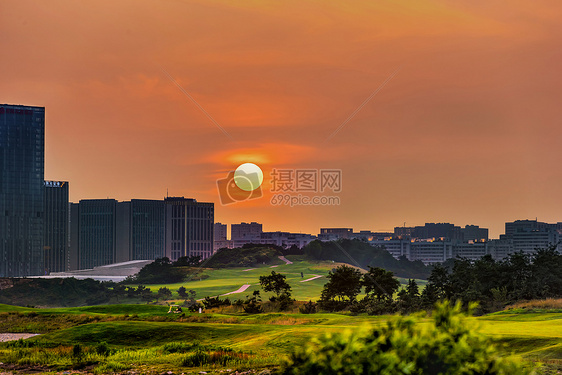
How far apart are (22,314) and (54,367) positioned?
88.7 feet

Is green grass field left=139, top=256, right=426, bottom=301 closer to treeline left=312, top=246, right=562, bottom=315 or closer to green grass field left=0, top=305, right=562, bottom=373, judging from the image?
treeline left=312, top=246, right=562, bottom=315

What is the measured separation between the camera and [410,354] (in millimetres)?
8836

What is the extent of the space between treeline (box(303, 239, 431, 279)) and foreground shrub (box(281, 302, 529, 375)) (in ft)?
531

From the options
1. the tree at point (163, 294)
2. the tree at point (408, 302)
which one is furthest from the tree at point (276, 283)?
the tree at point (163, 294)

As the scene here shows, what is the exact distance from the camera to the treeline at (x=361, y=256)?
17450cm

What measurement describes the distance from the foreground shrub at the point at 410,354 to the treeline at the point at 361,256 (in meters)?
162

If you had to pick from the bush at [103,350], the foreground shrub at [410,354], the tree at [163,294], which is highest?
the foreground shrub at [410,354]

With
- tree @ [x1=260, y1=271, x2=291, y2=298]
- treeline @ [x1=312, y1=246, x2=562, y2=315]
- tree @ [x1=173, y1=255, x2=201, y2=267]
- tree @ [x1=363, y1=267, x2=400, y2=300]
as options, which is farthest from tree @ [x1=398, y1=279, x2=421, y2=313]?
tree @ [x1=173, y1=255, x2=201, y2=267]

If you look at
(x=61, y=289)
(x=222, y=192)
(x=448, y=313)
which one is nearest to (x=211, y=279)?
(x=61, y=289)

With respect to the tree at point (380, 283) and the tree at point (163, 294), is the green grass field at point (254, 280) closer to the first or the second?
the tree at point (163, 294)

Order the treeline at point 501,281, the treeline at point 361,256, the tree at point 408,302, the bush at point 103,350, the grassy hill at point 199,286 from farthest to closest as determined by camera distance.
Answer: the treeline at point 361,256 → the grassy hill at point 199,286 → the treeline at point 501,281 → the tree at point 408,302 → the bush at point 103,350

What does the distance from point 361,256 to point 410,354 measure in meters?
182

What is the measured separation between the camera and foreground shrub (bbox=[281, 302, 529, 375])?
8.66 metres

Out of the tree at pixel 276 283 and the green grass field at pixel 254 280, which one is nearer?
the tree at pixel 276 283
